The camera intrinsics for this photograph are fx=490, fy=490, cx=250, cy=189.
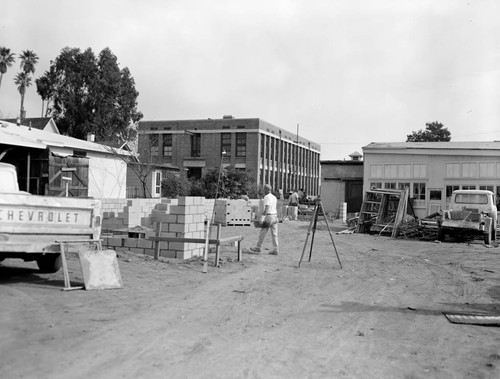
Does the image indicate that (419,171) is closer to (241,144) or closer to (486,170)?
(486,170)

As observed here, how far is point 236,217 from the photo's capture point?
23.1 m

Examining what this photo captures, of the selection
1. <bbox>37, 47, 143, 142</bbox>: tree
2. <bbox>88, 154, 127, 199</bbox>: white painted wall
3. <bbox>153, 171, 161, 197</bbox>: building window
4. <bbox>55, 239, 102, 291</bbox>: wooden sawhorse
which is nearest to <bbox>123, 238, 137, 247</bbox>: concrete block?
<bbox>55, 239, 102, 291</bbox>: wooden sawhorse

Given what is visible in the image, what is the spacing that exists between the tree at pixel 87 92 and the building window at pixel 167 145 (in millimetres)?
14001

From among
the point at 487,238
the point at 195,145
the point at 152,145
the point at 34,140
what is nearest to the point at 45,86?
the point at 152,145

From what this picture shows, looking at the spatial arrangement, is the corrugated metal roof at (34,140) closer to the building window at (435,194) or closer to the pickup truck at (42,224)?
the pickup truck at (42,224)

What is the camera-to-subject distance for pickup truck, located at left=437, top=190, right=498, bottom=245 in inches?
768

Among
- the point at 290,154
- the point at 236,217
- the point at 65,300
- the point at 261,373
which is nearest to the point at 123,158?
the point at 236,217

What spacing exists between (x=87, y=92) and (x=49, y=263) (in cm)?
3922

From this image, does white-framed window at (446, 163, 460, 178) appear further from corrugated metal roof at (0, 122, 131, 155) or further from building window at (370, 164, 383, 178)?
corrugated metal roof at (0, 122, 131, 155)

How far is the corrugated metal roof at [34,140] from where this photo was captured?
715 inches

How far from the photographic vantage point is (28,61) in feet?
198

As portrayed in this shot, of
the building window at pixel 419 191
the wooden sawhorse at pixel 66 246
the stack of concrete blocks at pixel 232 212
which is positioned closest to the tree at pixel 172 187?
the stack of concrete blocks at pixel 232 212

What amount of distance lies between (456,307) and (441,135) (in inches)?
2108

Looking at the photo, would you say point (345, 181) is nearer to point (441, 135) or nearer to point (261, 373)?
point (441, 135)
